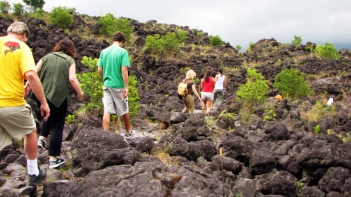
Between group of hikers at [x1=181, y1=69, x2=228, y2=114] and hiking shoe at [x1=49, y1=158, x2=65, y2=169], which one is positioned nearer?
hiking shoe at [x1=49, y1=158, x2=65, y2=169]

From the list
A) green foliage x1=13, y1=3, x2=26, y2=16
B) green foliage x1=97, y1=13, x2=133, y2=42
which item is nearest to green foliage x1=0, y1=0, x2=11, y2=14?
green foliage x1=13, y1=3, x2=26, y2=16

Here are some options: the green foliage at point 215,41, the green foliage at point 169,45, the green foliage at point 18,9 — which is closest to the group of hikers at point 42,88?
the green foliage at point 169,45

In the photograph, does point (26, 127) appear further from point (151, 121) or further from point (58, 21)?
point (58, 21)

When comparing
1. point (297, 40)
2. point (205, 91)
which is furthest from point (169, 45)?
point (205, 91)

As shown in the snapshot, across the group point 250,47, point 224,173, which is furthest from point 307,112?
point 250,47

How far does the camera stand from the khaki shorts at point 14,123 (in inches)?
147

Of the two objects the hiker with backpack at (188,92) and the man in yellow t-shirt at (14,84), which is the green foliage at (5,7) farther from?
the man in yellow t-shirt at (14,84)

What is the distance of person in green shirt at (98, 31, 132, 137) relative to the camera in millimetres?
6059

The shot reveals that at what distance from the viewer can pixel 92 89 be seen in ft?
28.4

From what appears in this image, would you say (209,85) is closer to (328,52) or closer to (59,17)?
(59,17)

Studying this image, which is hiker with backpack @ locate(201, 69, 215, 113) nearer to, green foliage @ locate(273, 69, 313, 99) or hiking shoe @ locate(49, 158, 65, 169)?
green foliage @ locate(273, 69, 313, 99)

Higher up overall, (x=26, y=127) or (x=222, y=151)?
(x=26, y=127)

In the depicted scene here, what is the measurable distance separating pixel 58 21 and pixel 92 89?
51.9 ft

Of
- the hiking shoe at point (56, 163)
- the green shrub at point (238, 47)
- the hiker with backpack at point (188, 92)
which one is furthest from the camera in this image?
the green shrub at point (238, 47)
